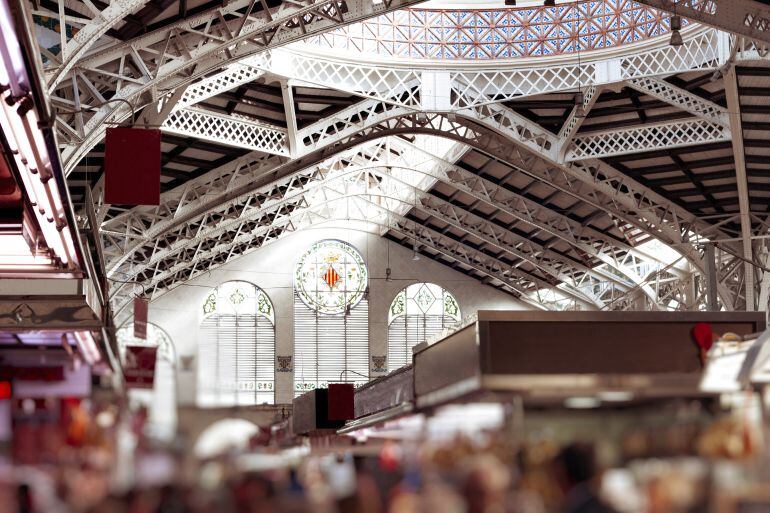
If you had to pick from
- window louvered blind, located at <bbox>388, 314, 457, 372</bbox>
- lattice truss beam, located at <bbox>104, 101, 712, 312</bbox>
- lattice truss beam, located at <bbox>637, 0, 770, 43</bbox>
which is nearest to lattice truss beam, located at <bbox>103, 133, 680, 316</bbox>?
lattice truss beam, located at <bbox>104, 101, 712, 312</bbox>

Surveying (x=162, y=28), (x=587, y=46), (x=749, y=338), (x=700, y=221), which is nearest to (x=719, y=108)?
(x=587, y=46)

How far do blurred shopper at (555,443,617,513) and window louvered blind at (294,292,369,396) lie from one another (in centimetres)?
3214

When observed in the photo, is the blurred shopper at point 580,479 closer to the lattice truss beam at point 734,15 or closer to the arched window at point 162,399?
the arched window at point 162,399

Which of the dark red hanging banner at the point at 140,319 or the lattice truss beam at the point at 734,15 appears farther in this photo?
the lattice truss beam at the point at 734,15

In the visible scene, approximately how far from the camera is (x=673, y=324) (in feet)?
26.3

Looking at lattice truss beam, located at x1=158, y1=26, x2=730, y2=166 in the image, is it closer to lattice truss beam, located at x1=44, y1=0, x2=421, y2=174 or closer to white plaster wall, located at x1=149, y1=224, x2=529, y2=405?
lattice truss beam, located at x1=44, y1=0, x2=421, y2=174

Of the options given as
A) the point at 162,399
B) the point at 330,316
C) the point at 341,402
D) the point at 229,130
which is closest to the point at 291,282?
the point at 330,316

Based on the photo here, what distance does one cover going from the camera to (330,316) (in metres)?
34.7

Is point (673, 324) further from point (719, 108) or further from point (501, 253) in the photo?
point (501, 253)

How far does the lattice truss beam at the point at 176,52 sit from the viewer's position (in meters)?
12.6

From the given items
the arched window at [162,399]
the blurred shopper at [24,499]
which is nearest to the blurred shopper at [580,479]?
the arched window at [162,399]

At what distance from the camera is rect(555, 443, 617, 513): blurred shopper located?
2.07 m

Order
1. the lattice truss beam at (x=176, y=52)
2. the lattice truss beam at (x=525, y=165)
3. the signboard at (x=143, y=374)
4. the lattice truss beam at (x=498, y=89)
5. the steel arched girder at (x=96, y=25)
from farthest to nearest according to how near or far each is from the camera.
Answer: the lattice truss beam at (x=525, y=165), the lattice truss beam at (x=498, y=89), the lattice truss beam at (x=176, y=52), the steel arched girder at (x=96, y=25), the signboard at (x=143, y=374)

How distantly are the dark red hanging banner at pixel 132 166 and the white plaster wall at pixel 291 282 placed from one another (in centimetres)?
2230
